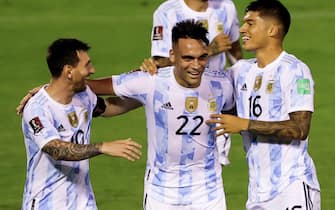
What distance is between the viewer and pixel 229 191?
14.8 m

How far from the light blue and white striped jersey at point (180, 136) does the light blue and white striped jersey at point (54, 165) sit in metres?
0.59

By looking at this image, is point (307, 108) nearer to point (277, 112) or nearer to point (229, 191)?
point (277, 112)

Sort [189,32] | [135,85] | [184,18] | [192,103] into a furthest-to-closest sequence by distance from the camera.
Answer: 1. [184,18]
2. [135,85]
3. [192,103]
4. [189,32]

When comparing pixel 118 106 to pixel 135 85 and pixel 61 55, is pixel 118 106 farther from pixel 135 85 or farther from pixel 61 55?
pixel 61 55

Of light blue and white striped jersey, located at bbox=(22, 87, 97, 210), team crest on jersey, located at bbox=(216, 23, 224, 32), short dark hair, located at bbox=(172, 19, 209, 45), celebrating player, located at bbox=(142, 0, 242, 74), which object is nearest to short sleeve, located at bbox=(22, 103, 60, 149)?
light blue and white striped jersey, located at bbox=(22, 87, 97, 210)

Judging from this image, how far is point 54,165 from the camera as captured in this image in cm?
1050

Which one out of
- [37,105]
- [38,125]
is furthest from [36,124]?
[37,105]

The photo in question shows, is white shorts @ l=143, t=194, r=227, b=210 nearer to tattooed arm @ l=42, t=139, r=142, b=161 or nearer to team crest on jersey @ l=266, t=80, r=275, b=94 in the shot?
tattooed arm @ l=42, t=139, r=142, b=161

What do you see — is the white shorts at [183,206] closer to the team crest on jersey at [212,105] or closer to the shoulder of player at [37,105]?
the team crest on jersey at [212,105]

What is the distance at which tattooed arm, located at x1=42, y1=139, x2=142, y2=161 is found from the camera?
9.87m

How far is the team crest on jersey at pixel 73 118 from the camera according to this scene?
1055cm

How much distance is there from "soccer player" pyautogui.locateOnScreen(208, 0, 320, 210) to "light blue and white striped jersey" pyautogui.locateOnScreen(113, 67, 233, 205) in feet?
0.94

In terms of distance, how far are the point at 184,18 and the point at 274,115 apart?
3.06 meters

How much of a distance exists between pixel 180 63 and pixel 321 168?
18.1 ft
